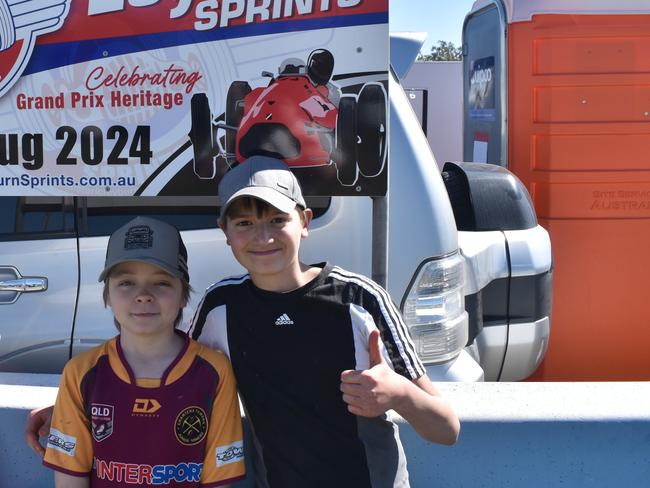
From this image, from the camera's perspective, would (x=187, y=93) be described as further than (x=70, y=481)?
Yes

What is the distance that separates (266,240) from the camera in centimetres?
213

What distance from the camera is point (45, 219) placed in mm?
3066

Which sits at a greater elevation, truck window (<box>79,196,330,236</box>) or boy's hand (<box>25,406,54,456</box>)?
truck window (<box>79,196,330,236</box>)

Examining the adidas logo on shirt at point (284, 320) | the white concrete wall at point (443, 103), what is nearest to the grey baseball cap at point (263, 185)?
the adidas logo on shirt at point (284, 320)

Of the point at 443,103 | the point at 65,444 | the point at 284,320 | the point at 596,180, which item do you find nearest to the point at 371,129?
the point at 284,320

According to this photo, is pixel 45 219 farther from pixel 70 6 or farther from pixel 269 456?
pixel 269 456

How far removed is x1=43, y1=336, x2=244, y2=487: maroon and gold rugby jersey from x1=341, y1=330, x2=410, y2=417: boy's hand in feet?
1.18

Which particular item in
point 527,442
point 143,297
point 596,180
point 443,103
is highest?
point 443,103

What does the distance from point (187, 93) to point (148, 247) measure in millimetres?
618

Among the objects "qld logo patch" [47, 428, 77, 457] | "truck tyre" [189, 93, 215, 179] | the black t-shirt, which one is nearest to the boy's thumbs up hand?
the black t-shirt

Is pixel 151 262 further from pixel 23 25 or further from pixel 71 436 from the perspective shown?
pixel 23 25

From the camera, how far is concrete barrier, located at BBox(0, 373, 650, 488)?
2.44m

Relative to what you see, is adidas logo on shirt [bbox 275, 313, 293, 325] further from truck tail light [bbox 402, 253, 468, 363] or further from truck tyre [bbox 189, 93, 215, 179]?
truck tail light [bbox 402, 253, 468, 363]

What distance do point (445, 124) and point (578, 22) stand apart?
261 inches
